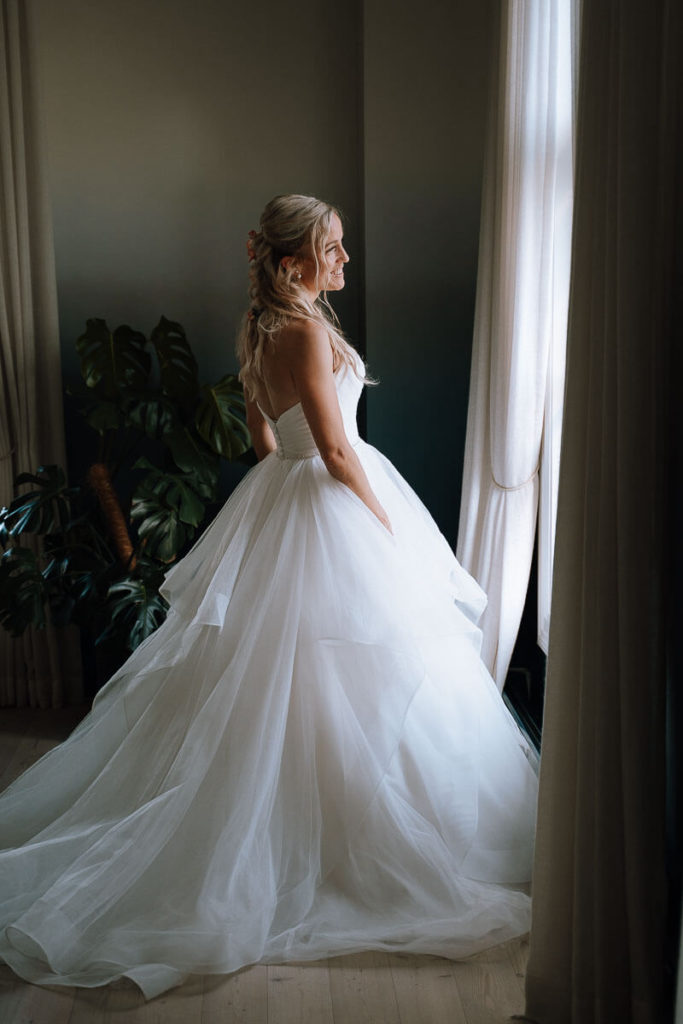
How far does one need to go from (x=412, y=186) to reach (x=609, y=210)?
2.36 m

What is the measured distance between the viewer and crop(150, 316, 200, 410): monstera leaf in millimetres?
3912

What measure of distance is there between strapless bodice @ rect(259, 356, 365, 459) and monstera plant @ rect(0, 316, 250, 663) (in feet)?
3.31

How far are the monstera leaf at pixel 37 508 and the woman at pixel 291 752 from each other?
3.73 feet

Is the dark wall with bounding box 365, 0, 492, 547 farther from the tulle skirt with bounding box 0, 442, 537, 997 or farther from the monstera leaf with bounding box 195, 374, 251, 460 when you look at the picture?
the tulle skirt with bounding box 0, 442, 537, 997

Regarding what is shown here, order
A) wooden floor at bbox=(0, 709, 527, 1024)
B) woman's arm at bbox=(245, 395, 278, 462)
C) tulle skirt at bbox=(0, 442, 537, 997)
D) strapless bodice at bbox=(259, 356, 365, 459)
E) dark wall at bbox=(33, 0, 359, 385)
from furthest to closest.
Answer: dark wall at bbox=(33, 0, 359, 385)
woman's arm at bbox=(245, 395, 278, 462)
strapless bodice at bbox=(259, 356, 365, 459)
tulle skirt at bbox=(0, 442, 537, 997)
wooden floor at bbox=(0, 709, 527, 1024)

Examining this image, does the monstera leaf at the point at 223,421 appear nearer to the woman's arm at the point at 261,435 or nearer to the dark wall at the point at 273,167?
the dark wall at the point at 273,167

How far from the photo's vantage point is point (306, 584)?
2.52 meters

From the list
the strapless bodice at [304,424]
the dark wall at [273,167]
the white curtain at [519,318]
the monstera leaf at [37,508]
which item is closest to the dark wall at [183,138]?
the dark wall at [273,167]

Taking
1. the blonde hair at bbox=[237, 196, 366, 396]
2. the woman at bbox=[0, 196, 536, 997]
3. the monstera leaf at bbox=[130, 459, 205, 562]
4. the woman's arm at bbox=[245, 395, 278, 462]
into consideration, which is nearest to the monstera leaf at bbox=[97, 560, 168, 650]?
the monstera leaf at bbox=[130, 459, 205, 562]

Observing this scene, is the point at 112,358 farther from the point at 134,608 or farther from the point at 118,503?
the point at 134,608

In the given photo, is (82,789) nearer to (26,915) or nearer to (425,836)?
(26,915)

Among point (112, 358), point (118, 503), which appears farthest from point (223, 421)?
point (118, 503)

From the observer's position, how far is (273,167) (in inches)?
162

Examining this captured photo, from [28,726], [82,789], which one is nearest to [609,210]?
[82,789]
